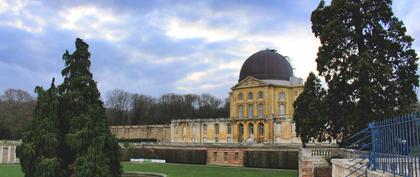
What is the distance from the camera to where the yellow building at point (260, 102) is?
6488 centimetres

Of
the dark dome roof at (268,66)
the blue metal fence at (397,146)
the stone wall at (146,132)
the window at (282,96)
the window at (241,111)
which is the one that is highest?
the dark dome roof at (268,66)

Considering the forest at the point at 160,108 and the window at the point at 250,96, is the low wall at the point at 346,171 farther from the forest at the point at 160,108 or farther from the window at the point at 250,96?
the forest at the point at 160,108

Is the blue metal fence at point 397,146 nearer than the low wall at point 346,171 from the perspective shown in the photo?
Yes

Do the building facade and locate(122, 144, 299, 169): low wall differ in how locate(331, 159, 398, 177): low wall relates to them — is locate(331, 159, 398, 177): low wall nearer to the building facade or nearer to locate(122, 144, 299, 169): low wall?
locate(122, 144, 299, 169): low wall

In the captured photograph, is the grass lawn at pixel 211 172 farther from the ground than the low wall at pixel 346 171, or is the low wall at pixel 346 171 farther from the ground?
the low wall at pixel 346 171

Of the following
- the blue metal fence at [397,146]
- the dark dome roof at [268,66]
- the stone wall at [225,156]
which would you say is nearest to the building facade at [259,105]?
the dark dome roof at [268,66]

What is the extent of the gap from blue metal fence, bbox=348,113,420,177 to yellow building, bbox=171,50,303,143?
52.6 m

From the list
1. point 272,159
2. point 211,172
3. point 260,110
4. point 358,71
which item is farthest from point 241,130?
point 358,71

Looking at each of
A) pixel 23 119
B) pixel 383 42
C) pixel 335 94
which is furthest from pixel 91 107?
pixel 23 119

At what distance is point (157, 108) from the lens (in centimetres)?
9494

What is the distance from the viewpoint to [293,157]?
39.6m

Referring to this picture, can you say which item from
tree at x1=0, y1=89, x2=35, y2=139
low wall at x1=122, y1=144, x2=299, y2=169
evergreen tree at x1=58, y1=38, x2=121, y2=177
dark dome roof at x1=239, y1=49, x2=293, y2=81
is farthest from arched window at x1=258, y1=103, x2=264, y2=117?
evergreen tree at x1=58, y1=38, x2=121, y2=177

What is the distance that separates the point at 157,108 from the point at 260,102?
33.7m

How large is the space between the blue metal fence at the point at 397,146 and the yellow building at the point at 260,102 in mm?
52571
